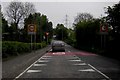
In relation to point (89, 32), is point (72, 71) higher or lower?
lower

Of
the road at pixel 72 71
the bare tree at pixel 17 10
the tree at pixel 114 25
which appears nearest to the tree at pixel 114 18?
the tree at pixel 114 25

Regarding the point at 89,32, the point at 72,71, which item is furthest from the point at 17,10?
the point at 72,71

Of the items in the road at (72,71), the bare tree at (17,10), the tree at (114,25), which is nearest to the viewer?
the road at (72,71)

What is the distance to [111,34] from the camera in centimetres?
3794

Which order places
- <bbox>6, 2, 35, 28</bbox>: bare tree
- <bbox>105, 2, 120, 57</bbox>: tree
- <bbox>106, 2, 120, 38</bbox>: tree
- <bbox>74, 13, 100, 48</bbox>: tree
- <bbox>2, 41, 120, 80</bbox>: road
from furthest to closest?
1. <bbox>6, 2, 35, 28</bbox>: bare tree
2. <bbox>74, 13, 100, 48</bbox>: tree
3. <bbox>106, 2, 120, 38</bbox>: tree
4. <bbox>105, 2, 120, 57</bbox>: tree
5. <bbox>2, 41, 120, 80</bbox>: road

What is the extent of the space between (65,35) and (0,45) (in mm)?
141040

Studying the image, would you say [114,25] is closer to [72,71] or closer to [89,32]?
[72,71]

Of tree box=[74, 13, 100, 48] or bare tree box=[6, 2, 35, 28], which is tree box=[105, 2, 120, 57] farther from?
bare tree box=[6, 2, 35, 28]

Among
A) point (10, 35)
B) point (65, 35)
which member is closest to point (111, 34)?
point (10, 35)

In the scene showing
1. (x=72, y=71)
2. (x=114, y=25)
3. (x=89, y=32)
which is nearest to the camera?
(x=72, y=71)

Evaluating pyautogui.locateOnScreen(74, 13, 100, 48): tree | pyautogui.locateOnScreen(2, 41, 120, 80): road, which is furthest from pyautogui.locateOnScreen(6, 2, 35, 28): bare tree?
pyautogui.locateOnScreen(2, 41, 120, 80): road

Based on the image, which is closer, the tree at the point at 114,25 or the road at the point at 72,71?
the road at the point at 72,71

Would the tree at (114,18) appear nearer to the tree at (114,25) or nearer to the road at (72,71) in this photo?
the tree at (114,25)

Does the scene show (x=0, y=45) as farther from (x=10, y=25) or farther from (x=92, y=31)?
(x=10, y=25)
